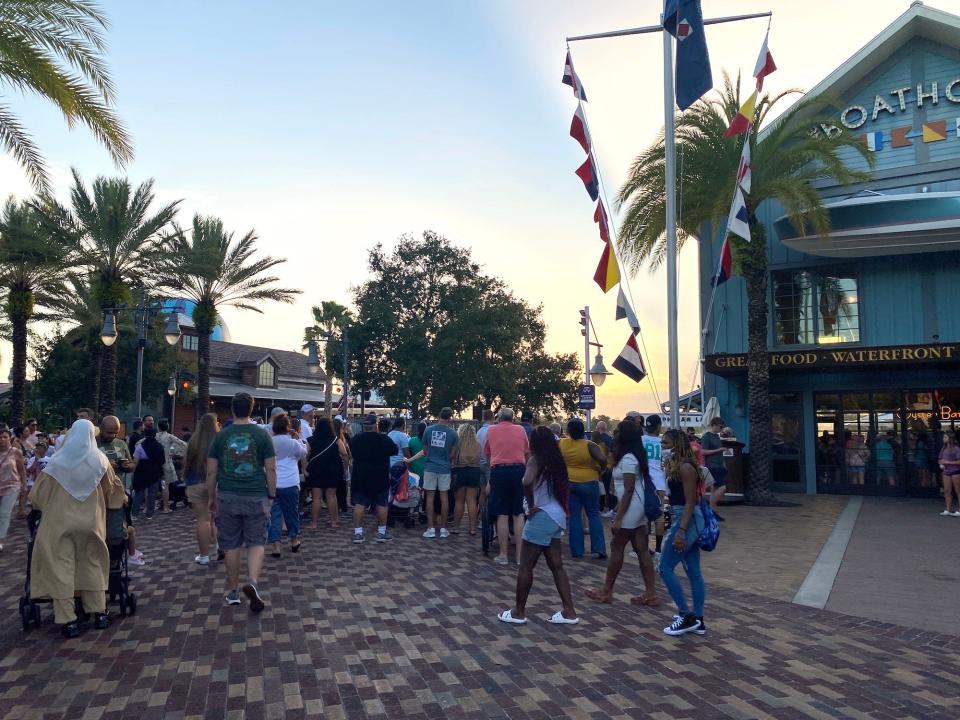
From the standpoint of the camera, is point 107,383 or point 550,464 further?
point 107,383

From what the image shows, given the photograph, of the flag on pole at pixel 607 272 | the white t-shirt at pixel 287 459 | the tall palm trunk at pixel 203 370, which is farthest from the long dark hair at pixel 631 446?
the tall palm trunk at pixel 203 370

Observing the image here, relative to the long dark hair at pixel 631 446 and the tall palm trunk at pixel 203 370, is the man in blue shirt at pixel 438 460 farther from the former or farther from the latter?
the tall palm trunk at pixel 203 370

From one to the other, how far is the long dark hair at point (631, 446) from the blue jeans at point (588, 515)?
2.30 metres

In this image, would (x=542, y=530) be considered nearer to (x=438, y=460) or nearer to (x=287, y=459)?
(x=287, y=459)

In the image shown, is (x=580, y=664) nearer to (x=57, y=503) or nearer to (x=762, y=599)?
(x=762, y=599)

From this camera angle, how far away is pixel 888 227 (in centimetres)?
1628

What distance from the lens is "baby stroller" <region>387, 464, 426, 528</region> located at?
38.0 ft

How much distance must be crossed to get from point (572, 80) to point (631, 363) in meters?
5.29

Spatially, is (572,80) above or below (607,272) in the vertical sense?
above

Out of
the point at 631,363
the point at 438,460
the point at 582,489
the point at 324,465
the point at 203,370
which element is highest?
the point at 203,370

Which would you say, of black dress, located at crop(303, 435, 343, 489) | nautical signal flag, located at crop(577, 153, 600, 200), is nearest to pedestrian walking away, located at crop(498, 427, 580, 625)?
black dress, located at crop(303, 435, 343, 489)

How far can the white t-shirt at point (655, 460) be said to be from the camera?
8867 mm

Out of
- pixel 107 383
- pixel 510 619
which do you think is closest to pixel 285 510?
pixel 510 619

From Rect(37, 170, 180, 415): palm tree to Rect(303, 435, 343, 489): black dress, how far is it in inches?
508
